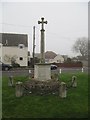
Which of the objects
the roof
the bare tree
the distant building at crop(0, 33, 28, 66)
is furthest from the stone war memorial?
the bare tree

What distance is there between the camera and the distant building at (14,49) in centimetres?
4933

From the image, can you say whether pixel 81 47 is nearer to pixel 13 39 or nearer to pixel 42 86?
pixel 13 39

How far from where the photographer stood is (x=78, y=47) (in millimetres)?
74875

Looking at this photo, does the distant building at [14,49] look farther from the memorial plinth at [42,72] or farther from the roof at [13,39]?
the memorial plinth at [42,72]

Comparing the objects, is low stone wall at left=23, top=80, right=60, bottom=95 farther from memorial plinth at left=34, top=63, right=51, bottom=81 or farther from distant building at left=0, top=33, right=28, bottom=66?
distant building at left=0, top=33, right=28, bottom=66

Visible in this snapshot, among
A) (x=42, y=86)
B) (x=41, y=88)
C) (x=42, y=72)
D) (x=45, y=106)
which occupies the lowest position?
(x=45, y=106)

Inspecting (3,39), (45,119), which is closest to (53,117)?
(45,119)

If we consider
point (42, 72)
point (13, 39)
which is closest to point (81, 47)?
point (13, 39)

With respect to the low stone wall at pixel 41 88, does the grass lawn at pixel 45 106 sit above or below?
below

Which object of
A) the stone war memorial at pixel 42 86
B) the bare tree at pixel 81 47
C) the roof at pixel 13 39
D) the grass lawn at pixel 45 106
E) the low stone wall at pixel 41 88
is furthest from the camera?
the bare tree at pixel 81 47

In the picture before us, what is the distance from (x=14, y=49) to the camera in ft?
167

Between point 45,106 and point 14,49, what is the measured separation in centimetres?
4089

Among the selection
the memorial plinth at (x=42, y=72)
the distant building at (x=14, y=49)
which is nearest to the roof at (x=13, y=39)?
the distant building at (x=14, y=49)

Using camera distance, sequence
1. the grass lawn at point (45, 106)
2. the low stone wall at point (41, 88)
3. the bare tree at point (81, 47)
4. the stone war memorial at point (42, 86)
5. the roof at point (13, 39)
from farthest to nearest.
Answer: the bare tree at point (81, 47) < the roof at point (13, 39) < the low stone wall at point (41, 88) < the stone war memorial at point (42, 86) < the grass lawn at point (45, 106)
